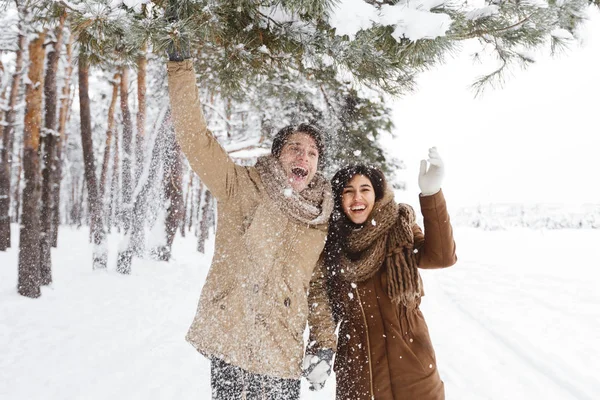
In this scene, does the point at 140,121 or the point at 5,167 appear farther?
the point at 5,167

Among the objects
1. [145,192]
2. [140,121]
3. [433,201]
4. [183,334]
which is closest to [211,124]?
[140,121]

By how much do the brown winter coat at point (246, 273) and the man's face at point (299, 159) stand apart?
230 mm

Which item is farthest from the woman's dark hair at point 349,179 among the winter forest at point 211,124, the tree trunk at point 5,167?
the tree trunk at point 5,167

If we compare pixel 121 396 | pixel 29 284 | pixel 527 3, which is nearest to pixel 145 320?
pixel 29 284

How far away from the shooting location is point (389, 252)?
226 centimetres

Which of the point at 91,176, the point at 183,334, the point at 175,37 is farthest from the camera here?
the point at 91,176

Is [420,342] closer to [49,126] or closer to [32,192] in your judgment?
[32,192]

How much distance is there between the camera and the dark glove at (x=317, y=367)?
2197mm

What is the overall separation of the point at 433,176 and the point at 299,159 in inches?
29.9

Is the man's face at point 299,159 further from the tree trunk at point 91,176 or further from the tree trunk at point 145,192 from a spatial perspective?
the tree trunk at point 91,176

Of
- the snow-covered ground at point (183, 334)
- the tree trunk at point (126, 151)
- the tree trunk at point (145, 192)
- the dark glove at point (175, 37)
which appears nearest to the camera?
the dark glove at point (175, 37)

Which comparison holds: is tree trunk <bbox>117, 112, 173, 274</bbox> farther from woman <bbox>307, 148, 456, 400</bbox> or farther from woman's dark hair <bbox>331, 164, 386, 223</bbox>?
woman <bbox>307, 148, 456, 400</bbox>

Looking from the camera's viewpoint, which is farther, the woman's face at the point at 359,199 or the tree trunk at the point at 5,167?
the tree trunk at the point at 5,167

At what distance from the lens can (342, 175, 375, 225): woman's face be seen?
2346mm
